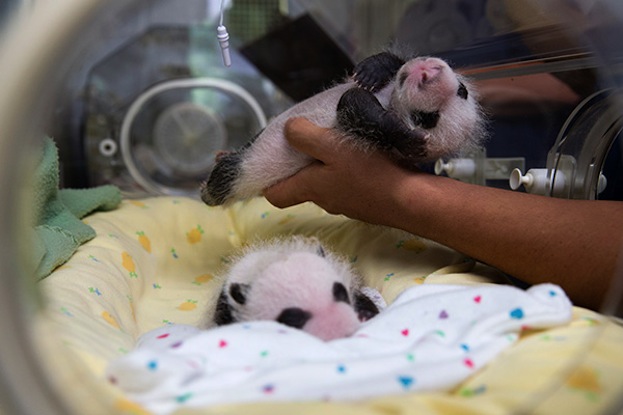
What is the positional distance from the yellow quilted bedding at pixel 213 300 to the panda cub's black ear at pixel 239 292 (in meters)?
0.20

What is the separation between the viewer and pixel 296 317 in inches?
41.4

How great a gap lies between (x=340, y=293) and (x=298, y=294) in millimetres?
88

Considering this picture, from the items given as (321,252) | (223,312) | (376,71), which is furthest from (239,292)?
(376,71)

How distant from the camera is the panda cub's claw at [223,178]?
5.37ft

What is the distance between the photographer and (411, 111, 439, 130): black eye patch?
149 cm

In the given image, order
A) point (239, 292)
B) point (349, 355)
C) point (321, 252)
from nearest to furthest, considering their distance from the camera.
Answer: point (349, 355) < point (239, 292) < point (321, 252)

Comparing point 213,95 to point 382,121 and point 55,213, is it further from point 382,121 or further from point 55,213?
point 382,121

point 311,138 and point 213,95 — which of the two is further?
point 213,95

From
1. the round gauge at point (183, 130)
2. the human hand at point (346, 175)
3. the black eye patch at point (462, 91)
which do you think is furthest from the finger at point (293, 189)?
the round gauge at point (183, 130)

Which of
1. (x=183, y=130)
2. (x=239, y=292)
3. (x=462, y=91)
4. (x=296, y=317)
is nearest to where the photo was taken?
(x=296, y=317)

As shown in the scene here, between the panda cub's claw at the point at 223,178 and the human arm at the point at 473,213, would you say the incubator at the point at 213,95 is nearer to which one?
the human arm at the point at 473,213

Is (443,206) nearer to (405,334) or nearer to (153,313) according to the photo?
(405,334)

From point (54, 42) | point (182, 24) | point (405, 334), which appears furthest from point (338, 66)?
point (54, 42)

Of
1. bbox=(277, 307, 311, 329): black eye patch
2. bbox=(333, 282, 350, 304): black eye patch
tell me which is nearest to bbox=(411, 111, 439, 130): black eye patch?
bbox=(333, 282, 350, 304): black eye patch
